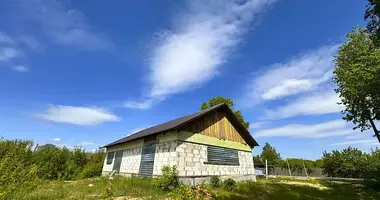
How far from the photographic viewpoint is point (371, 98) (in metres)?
17.8

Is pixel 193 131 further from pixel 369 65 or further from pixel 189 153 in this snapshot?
pixel 369 65

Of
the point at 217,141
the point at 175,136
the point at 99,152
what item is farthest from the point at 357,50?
the point at 99,152

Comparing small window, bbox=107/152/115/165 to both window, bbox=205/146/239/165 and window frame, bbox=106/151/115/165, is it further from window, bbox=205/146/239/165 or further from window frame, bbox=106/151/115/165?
window, bbox=205/146/239/165

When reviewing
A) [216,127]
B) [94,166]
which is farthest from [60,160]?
[216,127]

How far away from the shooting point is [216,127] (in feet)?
52.3

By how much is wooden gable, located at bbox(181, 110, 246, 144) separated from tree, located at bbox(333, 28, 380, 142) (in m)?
11.4

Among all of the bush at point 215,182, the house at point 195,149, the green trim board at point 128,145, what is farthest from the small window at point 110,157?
the bush at point 215,182

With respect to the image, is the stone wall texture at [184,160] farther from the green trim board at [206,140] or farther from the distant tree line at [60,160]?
the distant tree line at [60,160]

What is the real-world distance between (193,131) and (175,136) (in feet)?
5.41

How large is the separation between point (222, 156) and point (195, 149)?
3.30m

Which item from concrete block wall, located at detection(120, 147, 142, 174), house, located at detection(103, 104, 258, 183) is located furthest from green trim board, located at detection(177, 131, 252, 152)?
concrete block wall, located at detection(120, 147, 142, 174)

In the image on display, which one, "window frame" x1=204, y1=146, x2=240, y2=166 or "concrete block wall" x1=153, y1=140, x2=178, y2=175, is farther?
"window frame" x1=204, y1=146, x2=240, y2=166

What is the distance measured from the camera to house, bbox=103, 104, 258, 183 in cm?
1273

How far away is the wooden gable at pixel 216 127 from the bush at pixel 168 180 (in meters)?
2.83
